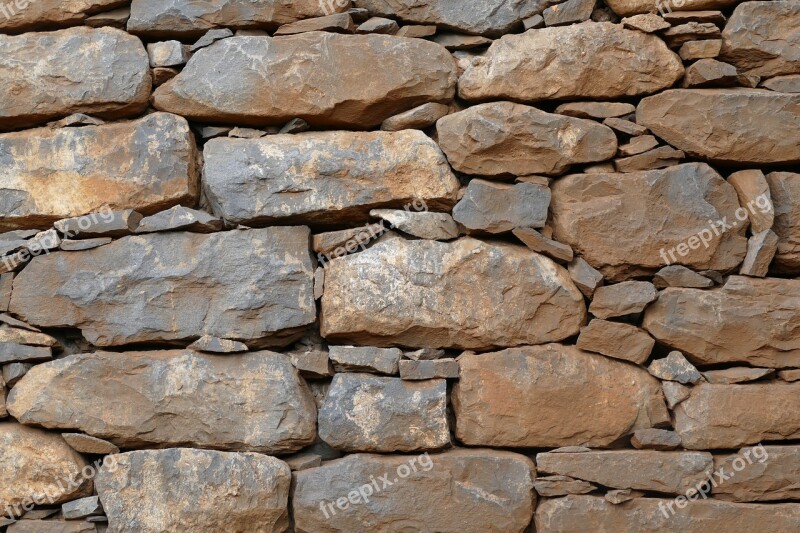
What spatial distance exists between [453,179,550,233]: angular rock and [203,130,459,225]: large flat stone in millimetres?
87

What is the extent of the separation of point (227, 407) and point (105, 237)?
0.84 m

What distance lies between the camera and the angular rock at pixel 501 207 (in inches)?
108

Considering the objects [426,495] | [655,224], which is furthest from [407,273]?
[655,224]

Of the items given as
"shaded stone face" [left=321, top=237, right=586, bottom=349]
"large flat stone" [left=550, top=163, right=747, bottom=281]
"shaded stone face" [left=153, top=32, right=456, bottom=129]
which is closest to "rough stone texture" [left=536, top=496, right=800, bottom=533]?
"shaded stone face" [left=321, top=237, right=586, bottom=349]

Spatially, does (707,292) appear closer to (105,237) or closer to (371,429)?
(371,429)

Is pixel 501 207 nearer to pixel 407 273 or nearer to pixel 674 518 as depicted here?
pixel 407 273

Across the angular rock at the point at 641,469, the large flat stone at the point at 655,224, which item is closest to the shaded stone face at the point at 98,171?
the large flat stone at the point at 655,224

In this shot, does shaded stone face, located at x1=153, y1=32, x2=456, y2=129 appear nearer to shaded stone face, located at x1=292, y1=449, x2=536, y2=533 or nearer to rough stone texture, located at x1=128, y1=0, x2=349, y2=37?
rough stone texture, located at x1=128, y1=0, x2=349, y2=37

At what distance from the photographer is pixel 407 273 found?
2.73 m

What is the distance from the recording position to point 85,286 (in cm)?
279

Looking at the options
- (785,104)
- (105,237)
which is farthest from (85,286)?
(785,104)

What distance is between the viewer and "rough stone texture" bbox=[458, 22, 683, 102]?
2.83 m

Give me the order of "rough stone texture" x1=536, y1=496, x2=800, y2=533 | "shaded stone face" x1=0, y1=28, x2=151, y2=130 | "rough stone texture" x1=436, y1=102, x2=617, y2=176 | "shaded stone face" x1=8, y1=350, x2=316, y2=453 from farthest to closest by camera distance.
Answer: "shaded stone face" x1=0, y1=28, x2=151, y2=130
"rough stone texture" x1=436, y1=102, x2=617, y2=176
"shaded stone face" x1=8, y1=350, x2=316, y2=453
"rough stone texture" x1=536, y1=496, x2=800, y2=533

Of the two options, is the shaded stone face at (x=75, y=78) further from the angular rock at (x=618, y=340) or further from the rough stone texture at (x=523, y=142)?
the angular rock at (x=618, y=340)
